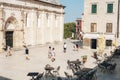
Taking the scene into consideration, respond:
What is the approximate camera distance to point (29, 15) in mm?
A: 43250

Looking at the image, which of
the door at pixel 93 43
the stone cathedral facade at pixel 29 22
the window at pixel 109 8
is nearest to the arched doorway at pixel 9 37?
the stone cathedral facade at pixel 29 22

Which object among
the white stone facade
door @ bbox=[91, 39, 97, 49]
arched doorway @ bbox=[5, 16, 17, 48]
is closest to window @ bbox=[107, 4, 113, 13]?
the white stone facade

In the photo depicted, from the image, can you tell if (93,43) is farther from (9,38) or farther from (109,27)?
(9,38)

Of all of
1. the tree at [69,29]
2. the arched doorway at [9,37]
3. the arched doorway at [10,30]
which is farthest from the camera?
the tree at [69,29]

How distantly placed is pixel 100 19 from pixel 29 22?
11819 mm

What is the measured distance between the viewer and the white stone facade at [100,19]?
40.2 meters

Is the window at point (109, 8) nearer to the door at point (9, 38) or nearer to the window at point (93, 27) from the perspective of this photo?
the window at point (93, 27)

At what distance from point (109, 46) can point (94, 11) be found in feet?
19.8

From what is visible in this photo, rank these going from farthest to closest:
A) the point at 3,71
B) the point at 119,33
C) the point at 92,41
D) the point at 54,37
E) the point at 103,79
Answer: the point at 54,37 → the point at 92,41 → the point at 119,33 → the point at 3,71 → the point at 103,79

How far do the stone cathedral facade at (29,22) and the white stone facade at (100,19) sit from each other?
8972 millimetres

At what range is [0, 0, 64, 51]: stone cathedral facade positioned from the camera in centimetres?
3712

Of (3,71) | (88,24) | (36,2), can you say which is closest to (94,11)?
(88,24)

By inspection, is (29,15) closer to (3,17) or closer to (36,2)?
(36,2)

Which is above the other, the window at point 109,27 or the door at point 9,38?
the window at point 109,27
